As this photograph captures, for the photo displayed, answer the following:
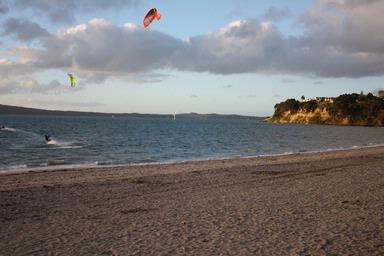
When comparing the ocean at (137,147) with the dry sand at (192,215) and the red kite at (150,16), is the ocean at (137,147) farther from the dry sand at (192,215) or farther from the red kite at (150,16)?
the dry sand at (192,215)

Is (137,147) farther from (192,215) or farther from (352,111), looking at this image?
(352,111)

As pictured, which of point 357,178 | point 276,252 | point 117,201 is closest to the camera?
point 276,252

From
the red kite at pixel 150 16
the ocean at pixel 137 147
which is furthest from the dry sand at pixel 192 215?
the ocean at pixel 137 147

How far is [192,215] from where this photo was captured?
1102 centimetres

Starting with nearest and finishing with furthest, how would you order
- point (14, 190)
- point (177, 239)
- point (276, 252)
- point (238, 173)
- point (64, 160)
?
point (276, 252) < point (177, 239) < point (14, 190) < point (238, 173) < point (64, 160)

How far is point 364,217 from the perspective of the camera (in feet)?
35.1

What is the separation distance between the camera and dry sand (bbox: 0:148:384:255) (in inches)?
323

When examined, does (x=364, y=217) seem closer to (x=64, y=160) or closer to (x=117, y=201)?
→ (x=117, y=201)

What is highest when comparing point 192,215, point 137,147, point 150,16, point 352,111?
point 150,16

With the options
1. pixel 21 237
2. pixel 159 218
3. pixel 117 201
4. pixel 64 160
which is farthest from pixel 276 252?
pixel 64 160

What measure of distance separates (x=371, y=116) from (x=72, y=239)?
580 ft

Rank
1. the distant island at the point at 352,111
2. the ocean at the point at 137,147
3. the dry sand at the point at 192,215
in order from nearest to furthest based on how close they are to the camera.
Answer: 1. the dry sand at the point at 192,215
2. the ocean at the point at 137,147
3. the distant island at the point at 352,111

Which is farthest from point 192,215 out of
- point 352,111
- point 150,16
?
point 352,111

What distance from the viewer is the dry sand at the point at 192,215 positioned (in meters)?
8.20
